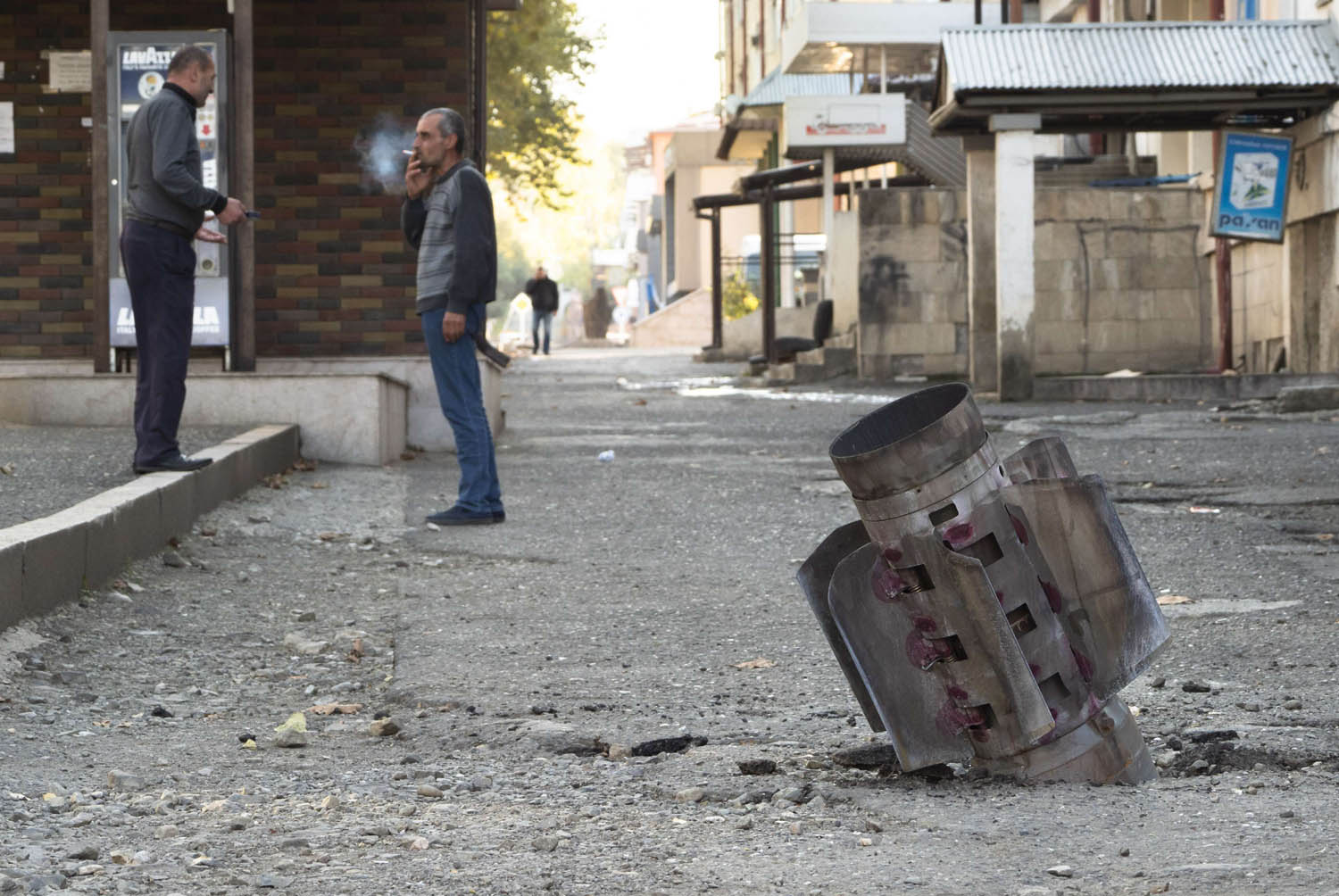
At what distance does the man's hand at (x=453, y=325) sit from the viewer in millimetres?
7848

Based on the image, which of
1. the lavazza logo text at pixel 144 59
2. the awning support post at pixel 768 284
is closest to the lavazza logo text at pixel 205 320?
the lavazza logo text at pixel 144 59

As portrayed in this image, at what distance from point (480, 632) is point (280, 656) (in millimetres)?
618

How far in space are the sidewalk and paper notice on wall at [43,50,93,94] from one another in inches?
213

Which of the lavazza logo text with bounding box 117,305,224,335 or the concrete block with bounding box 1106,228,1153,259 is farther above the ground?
the concrete block with bounding box 1106,228,1153,259

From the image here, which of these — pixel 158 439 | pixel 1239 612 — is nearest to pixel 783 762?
pixel 1239 612

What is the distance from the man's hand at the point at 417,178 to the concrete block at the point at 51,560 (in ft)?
9.29

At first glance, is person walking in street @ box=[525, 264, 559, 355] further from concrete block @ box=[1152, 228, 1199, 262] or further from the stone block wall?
concrete block @ box=[1152, 228, 1199, 262]

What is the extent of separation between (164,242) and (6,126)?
591 cm

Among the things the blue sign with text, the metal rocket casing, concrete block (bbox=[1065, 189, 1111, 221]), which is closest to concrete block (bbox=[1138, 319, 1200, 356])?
concrete block (bbox=[1065, 189, 1111, 221])

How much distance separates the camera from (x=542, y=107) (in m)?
31.1

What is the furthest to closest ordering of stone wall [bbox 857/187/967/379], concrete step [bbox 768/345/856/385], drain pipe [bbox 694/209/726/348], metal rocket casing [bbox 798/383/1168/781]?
drain pipe [bbox 694/209/726/348], concrete step [bbox 768/345/856/385], stone wall [bbox 857/187/967/379], metal rocket casing [bbox 798/383/1168/781]

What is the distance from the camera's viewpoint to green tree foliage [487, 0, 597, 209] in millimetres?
29453

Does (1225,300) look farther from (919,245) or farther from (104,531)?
(104,531)

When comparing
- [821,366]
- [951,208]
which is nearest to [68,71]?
[821,366]
